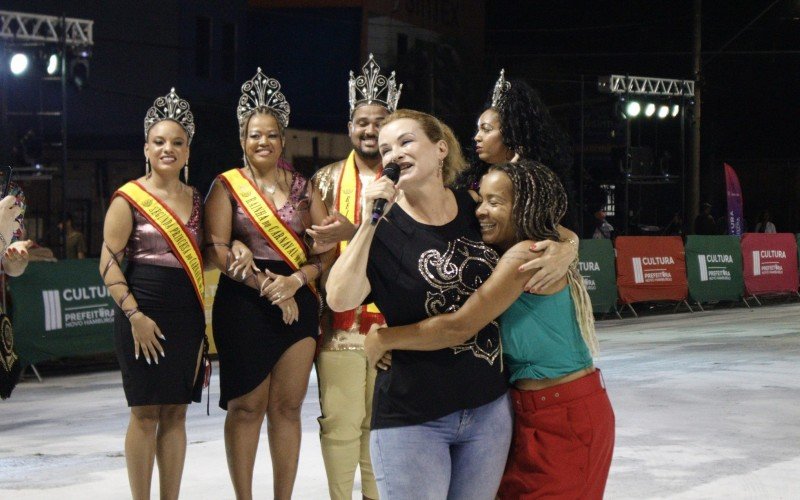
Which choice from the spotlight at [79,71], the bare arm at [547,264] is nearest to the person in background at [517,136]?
the bare arm at [547,264]

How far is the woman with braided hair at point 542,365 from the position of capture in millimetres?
3566

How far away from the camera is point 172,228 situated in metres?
5.18

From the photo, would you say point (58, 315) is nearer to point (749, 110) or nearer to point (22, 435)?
point (22, 435)

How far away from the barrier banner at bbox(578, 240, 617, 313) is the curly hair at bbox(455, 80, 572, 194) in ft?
43.7

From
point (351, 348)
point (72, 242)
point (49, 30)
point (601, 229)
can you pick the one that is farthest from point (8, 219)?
point (601, 229)

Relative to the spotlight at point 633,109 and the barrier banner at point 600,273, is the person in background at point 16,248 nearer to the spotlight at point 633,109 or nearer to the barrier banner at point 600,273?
the barrier banner at point 600,273

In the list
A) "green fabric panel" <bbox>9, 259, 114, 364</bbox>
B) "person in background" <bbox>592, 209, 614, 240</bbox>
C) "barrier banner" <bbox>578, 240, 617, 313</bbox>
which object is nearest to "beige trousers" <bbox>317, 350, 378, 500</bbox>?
Answer: "green fabric panel" <bbox>9, 259, 114, 364</bbox>

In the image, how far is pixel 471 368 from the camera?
350cm

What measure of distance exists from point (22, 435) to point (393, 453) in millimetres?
5738

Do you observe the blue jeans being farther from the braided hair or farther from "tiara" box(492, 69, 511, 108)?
"tiara" box(492, 69, 511, 108)

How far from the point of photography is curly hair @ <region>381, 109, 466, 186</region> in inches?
147

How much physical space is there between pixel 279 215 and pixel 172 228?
1.52 ft

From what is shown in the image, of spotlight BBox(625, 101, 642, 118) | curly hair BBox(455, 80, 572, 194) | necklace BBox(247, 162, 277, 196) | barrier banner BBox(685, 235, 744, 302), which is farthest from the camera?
spotlight BBox(625, 101, 642, 118)

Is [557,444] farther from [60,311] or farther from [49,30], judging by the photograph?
[49,30]
